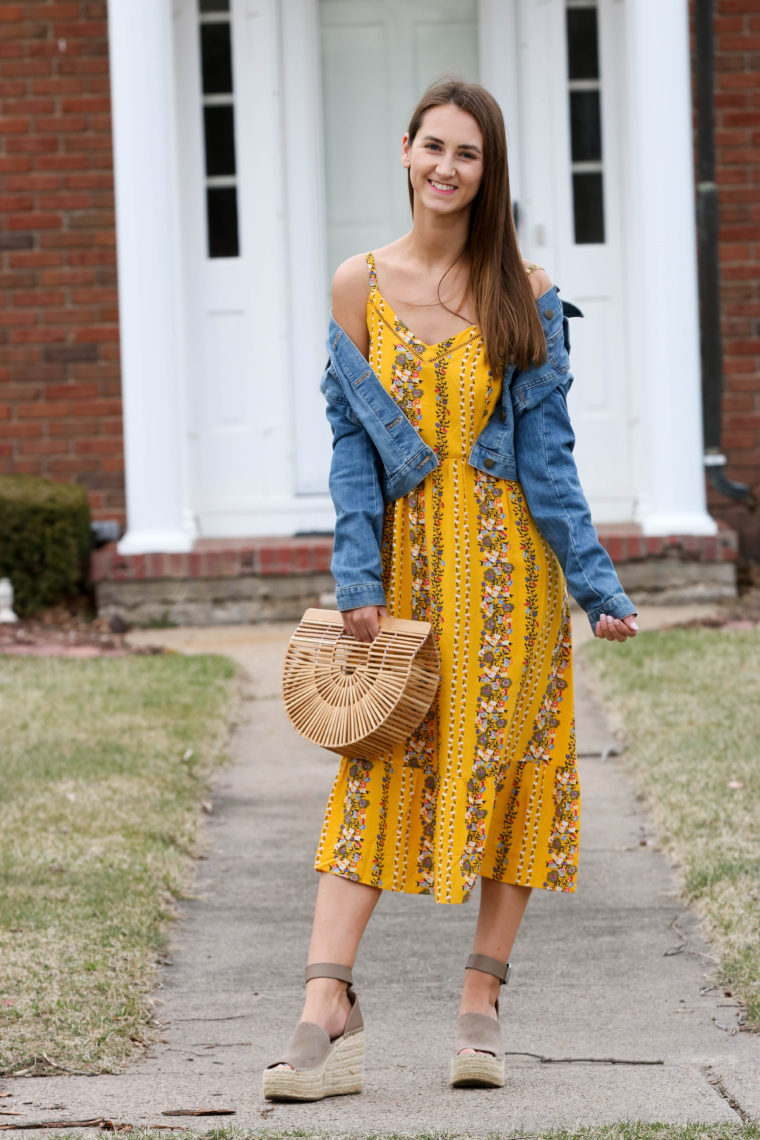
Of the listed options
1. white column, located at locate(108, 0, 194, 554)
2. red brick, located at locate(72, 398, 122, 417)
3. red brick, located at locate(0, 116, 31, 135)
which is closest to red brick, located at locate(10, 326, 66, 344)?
red brick, located at locate(72, 398, 122, 417)

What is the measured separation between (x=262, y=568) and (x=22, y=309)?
6.55 ft

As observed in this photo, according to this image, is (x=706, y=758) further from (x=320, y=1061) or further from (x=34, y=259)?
(x=34, y=259)

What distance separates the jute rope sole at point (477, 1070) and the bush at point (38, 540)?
519 cm

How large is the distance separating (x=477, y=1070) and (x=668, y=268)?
5412 millimetres

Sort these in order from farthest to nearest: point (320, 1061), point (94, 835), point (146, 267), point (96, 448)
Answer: point (96, 448), point (146, 267), point (94, 835), point (320, 1061)

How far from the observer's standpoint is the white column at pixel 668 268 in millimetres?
7445

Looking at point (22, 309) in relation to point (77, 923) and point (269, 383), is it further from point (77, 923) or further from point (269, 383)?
point (77, 923)

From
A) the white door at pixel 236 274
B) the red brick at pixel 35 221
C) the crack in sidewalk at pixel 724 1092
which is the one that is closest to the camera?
the crack in sidewalk at pixel 724 1092

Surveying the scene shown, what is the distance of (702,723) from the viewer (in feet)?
17.3

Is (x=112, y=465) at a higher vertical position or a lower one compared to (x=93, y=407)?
lower

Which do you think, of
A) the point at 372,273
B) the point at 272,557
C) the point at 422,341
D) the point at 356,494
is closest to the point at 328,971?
the point at 356,494

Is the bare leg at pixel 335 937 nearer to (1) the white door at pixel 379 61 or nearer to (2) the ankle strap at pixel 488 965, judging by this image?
(2) the ankle strap at pixel 488 965

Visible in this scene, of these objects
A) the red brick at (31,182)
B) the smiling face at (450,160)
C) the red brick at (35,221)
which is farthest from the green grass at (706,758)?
the red brick at (31,182)

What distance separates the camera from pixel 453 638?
2.74 metres
